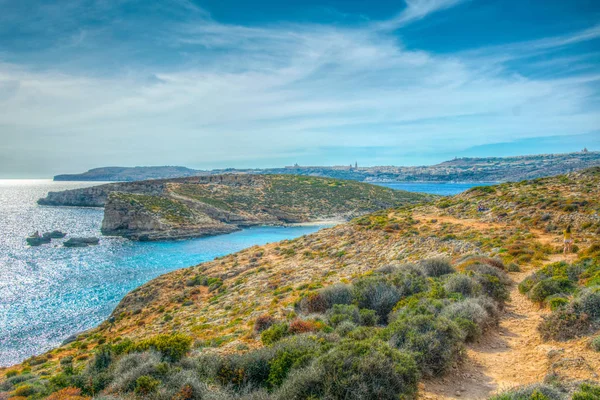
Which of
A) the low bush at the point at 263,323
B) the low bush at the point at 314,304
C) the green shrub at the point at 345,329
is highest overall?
the green shrub at the point at 345,329

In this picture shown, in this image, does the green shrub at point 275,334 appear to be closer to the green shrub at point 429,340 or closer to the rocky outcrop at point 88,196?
the green shrub at point 429,340

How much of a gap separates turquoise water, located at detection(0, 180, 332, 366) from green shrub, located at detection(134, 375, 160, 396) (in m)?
21.5

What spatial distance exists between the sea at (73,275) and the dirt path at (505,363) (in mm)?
25308

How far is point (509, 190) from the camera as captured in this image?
Result: 2866cm

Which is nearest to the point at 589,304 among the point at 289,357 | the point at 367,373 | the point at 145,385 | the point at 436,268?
the point at 367,373

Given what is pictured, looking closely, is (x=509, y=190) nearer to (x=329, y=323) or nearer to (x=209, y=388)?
(x=329, y=323)

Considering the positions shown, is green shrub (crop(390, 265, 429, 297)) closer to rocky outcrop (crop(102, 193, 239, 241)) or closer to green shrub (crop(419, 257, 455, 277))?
green shrub (crop(419, 257, 455, 277))

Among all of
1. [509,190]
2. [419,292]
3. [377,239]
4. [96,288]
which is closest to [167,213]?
[96,288]

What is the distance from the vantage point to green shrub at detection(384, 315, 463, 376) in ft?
20.5

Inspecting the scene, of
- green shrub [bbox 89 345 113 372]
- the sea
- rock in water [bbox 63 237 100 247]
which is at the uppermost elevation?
green shrub [bbox 89 345 113 372]

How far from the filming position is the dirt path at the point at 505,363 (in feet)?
19.2

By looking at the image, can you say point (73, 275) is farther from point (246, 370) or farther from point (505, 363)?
point (505, 363)

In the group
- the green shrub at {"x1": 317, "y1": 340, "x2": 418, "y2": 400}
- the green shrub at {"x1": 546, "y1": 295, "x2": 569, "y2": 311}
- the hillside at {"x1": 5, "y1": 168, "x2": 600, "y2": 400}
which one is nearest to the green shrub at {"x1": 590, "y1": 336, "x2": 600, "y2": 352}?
the hillside at {"x1": 5, "y1": 168, "x2": 600, "y2": 400}

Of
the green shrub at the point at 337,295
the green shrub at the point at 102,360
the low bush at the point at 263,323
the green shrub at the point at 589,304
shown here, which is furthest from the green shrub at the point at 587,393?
the green shrub at the point at 102,360
